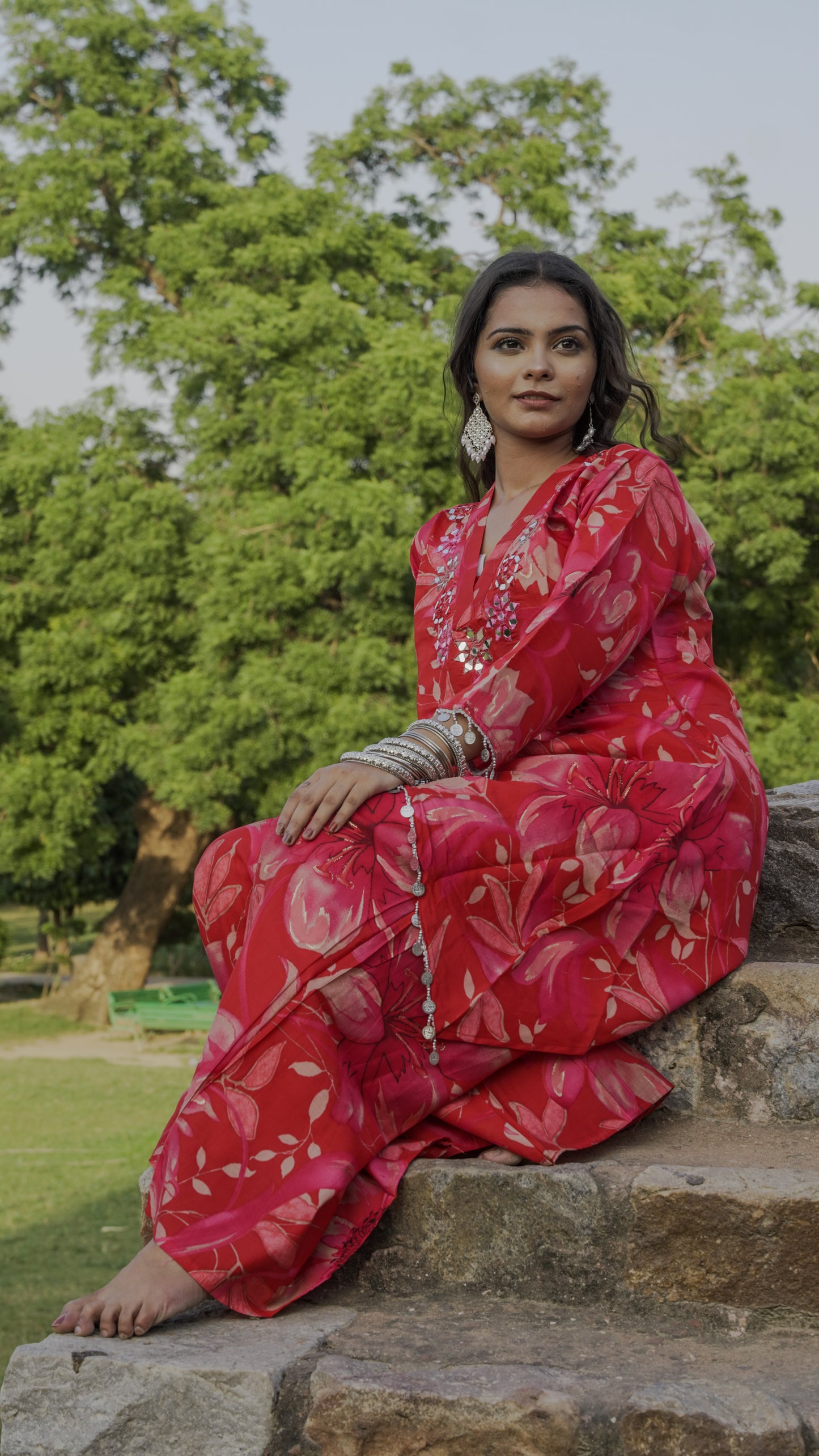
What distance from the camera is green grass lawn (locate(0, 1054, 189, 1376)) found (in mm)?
6289

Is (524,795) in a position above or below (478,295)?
below

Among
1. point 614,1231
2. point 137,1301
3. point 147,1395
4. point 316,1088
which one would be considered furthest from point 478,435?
point 147,1395

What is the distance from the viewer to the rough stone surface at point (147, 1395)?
1.60m

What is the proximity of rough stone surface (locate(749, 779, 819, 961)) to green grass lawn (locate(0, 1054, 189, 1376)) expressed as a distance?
3.87 meters

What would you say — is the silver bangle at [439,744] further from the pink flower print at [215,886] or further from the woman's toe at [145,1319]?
the woman's toe at [145,1319]

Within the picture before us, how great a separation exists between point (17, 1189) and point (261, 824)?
7.27 meters

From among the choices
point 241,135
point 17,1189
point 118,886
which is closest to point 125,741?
point 17,1189

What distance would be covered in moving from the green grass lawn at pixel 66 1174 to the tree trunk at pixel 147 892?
197 centimetres

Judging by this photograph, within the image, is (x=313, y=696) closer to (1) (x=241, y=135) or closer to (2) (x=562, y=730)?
(1) (x=241, y=135)

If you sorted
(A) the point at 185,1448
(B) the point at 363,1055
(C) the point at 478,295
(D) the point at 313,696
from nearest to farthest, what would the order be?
1. (A) the point at 185,1448
2. (B) the point at 363,1055
3. (C) the point at 478,295
4. (D) the point at 313,696

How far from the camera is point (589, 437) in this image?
2.48 metres

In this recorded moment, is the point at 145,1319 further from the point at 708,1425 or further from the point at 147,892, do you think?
the point at 147,892

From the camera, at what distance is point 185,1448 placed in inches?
64.2

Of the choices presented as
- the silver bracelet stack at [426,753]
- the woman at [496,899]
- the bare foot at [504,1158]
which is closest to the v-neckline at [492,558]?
the woman at [496,899]
